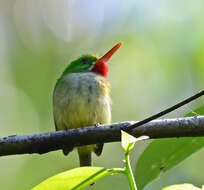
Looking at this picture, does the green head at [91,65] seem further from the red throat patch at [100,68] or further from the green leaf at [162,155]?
the green leaf at [162,155]

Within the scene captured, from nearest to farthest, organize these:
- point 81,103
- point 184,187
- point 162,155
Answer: point 184,187
point 162,155
point 81,103

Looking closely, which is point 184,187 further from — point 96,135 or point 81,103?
point 81,103

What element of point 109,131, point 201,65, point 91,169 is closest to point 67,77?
point 201,65

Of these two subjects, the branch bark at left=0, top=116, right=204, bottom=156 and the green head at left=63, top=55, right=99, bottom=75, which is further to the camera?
the green head at left=63, top=55, right=99, bottom=75

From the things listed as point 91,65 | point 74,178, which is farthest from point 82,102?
point 74,178

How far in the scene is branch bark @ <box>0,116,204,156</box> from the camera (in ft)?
6.95

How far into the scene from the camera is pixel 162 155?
5.86 ft

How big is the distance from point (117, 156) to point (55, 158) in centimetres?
116

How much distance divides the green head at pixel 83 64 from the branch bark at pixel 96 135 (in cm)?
231

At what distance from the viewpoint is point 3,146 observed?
2.21 m

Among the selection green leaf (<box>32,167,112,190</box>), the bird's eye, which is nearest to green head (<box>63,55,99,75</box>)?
the bird's eye

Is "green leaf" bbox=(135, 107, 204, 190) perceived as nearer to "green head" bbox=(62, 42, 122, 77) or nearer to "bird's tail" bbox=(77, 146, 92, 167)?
"bird's tail" bbox=(77, 146, 92, 167)

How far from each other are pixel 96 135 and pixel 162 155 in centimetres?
62

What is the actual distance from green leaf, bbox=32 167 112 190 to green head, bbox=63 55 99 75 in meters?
3.23
